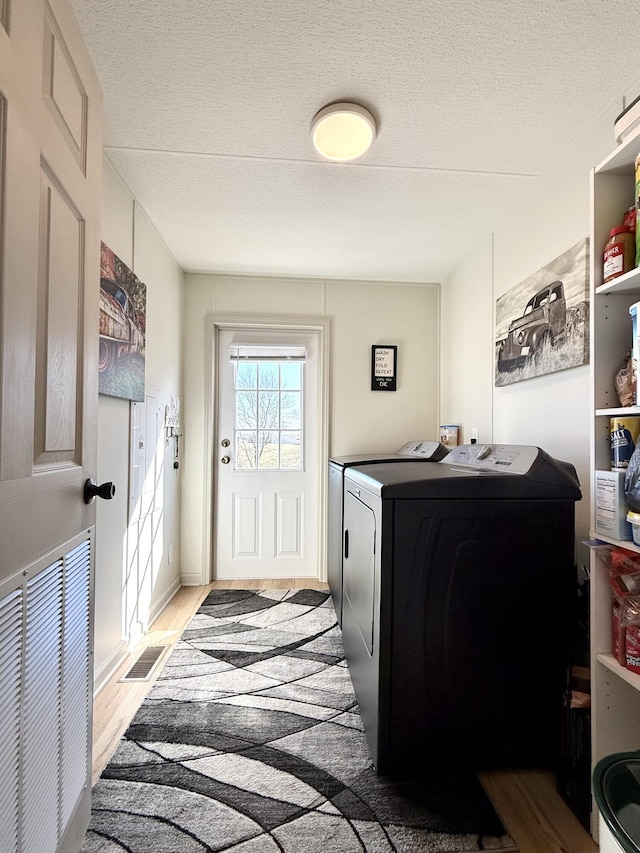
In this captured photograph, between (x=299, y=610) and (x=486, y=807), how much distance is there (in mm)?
1580

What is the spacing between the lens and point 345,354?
3.35m

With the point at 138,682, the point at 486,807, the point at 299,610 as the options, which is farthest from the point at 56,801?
the point at 299,610

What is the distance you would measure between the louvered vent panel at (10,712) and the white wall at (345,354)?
96.9 inches

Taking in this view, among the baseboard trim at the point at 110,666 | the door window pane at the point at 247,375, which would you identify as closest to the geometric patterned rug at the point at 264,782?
the baseboard trim at the point at 110,666

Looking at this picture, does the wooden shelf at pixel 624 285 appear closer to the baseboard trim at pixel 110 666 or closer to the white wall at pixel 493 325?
the white wall at pixel 493 325

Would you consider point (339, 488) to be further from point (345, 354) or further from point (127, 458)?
point (345, 354)

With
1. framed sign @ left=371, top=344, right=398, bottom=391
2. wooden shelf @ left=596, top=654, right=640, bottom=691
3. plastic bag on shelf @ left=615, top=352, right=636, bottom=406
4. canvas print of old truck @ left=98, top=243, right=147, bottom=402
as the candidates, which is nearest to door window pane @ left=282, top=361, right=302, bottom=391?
framed sign @ left=371, top=344, right=398, bottom=391

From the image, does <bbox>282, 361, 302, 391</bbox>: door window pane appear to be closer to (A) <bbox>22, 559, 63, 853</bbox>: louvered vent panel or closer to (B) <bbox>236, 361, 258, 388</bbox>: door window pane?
(B) <bbox>236, 361, 258, 388</bbox>: door window pane

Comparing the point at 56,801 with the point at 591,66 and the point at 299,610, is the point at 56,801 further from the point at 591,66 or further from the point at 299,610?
the point at 591,66

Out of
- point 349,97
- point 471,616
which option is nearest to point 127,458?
point 471,616

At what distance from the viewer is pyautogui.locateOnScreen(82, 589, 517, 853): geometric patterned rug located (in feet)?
3.93

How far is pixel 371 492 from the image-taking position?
154 cm

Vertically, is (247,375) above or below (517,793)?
above

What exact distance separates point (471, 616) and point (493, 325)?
1.65 metres
